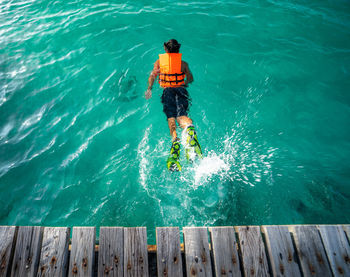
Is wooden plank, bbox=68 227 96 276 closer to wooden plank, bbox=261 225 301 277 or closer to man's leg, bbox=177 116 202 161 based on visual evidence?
wooden plank, bbox=261 225 301 277

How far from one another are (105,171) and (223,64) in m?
5.07

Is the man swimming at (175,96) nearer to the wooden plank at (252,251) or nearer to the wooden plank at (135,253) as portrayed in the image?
the wooden plank at (135,253)

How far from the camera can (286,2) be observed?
865 cm

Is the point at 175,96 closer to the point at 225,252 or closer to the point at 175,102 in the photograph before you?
the point at 175,102

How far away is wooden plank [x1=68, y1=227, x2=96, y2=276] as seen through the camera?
7.86 feet

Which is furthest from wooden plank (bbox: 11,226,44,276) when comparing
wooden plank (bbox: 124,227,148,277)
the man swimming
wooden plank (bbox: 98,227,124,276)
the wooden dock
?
the man swimming

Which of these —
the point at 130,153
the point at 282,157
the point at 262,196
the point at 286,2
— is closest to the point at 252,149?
the point at 282,157

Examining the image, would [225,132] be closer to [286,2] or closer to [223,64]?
[223,64]

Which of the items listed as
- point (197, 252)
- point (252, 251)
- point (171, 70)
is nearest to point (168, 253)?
point (197, 252)

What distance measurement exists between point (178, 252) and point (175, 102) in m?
3.23

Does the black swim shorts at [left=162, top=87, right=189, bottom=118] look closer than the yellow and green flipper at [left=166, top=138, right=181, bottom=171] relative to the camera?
No

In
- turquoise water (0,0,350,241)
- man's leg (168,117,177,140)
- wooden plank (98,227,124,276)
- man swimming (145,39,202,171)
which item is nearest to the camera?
wooden plank (98,227,124,276)

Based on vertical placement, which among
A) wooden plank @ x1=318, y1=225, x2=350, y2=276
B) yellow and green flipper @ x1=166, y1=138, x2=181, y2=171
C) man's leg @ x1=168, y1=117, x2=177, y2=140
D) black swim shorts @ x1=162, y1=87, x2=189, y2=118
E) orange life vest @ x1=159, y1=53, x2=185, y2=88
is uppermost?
orange life vest @ x1=159, y1=53, x2=185, y2=88

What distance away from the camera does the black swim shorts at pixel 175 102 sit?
4578mm
